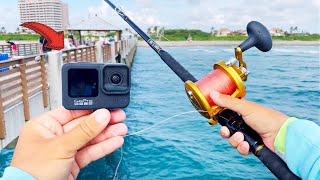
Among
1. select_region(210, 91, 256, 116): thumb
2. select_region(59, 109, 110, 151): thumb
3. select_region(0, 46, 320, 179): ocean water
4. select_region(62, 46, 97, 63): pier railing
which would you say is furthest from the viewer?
select_region(62, 46, 97, 63): pier railing

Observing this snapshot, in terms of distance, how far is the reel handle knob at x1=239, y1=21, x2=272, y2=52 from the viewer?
197 cm

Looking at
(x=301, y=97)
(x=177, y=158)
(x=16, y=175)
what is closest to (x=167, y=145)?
(x=177, y=158)

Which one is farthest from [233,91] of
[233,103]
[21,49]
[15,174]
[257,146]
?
[21,49]

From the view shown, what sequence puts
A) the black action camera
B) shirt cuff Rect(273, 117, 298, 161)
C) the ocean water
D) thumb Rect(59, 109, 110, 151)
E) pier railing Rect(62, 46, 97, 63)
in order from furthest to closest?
pier railing Rect(62, 46, 97, 63) < the ocean water < shirt cuff Rect(273, 117, 298, 161) < the black action camera < thumb Rect(59, 109, 110, 151)

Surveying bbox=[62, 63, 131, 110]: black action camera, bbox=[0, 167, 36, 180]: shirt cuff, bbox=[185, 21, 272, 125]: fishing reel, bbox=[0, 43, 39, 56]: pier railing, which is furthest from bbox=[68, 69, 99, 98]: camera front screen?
bbox=[0, 43, 39, 56]: pier railing

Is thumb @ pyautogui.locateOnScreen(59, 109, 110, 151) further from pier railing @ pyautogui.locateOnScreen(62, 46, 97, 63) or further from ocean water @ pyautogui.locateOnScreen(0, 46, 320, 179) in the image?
pier railing @ pyautogui.locateOnScreen(62, 46, 97, 63)

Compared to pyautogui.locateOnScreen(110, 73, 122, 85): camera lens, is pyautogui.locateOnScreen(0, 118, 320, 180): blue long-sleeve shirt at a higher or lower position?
lower

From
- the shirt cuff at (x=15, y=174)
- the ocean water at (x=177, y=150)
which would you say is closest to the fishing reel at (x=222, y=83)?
the shirt cuff at (x=15, y=174)

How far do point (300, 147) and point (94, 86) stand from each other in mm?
868

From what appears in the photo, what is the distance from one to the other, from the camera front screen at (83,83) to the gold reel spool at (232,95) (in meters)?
0.56

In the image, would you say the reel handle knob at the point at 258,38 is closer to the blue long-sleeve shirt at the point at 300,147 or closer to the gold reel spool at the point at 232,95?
the gold reel spool at the point at 232,95

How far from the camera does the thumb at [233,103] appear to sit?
5.36 feet

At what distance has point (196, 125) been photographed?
10.3 m

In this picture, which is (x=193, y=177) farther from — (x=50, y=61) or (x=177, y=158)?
(x=50, y=61)
